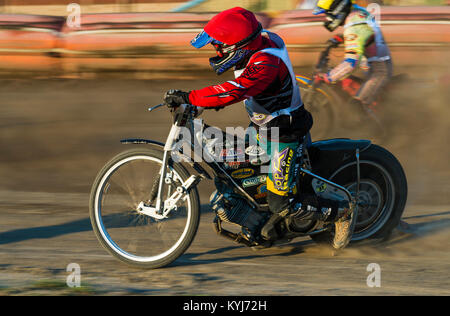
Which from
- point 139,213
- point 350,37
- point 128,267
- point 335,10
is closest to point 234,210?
point 139,213

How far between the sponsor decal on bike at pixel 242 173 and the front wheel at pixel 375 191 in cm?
72

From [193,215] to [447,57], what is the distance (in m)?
7.34

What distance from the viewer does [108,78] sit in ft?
37.9

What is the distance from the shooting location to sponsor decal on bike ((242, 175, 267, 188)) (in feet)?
14.9

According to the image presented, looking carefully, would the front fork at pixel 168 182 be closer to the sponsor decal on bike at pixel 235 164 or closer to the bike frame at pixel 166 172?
the bike frame at pixel 166 172

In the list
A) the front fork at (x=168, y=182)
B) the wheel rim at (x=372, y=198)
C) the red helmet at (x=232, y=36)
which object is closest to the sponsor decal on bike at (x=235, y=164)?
the front fork at (x=168, y=182)

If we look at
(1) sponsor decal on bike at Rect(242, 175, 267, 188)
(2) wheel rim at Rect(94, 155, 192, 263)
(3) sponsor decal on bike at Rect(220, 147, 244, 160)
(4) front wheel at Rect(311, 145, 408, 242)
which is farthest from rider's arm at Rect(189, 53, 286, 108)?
(4) front wheel at Rect(311, 145, 408, 242)

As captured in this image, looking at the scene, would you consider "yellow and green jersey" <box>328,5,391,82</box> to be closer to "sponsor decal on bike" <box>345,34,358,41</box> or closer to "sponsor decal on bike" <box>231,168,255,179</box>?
"sponsor decal on bike" <box>345,34,358,41</box>

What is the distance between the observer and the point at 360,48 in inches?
324

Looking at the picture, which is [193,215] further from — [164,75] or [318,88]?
[164,75]

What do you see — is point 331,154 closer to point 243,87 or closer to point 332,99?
point 243,87

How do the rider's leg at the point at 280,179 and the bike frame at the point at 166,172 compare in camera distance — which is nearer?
the bike frame at the point at 166,172

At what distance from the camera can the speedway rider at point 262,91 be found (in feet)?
13.5

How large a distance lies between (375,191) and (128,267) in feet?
6.71
